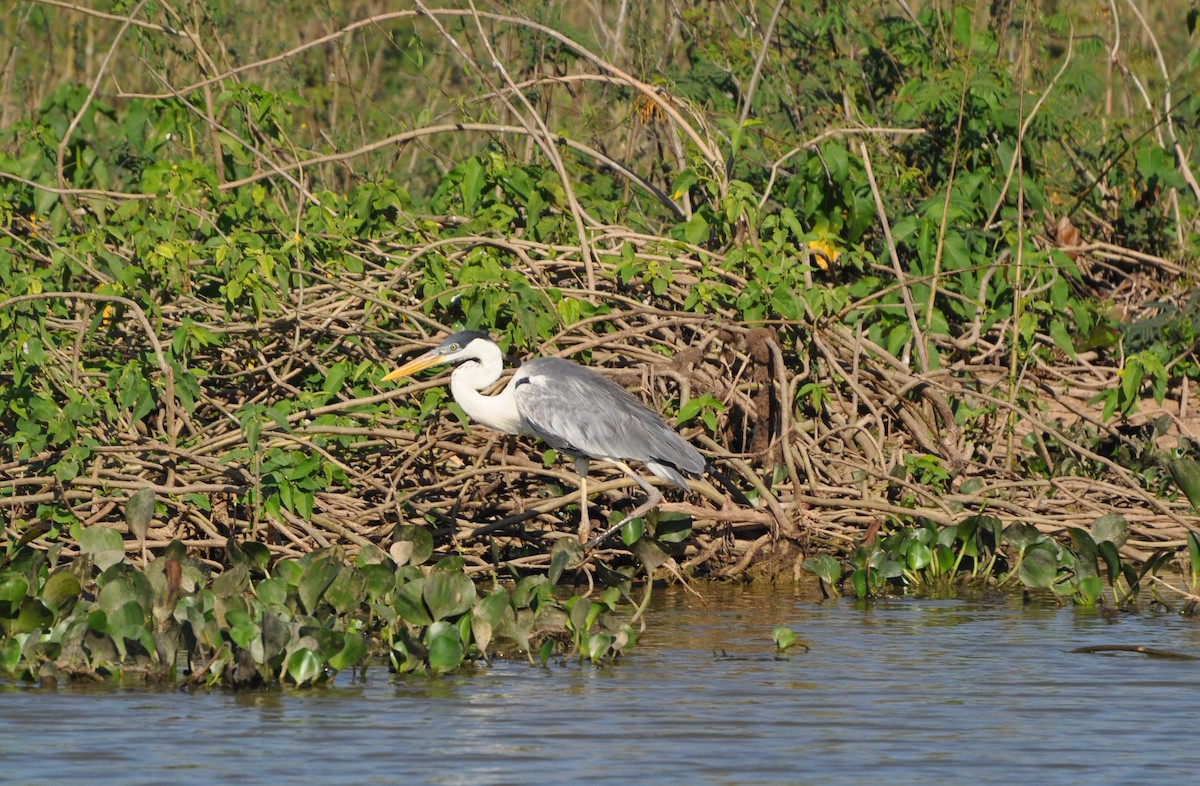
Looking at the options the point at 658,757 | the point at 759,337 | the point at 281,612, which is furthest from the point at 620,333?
the point at 658,757

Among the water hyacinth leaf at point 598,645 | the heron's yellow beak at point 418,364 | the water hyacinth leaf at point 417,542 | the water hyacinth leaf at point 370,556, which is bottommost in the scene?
the water hyacinth leaf at point 598,645

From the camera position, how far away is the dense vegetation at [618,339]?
655cm

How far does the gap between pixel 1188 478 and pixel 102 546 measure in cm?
416

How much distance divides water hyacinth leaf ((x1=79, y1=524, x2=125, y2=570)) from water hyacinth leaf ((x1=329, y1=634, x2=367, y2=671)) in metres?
1.13

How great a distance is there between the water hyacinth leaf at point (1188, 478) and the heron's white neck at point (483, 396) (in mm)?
2618

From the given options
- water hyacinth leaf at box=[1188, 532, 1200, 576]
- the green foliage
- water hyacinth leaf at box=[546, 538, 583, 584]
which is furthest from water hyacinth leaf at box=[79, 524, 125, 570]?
water hyacinth leaf at box=[1188, 532, 1200, 576]

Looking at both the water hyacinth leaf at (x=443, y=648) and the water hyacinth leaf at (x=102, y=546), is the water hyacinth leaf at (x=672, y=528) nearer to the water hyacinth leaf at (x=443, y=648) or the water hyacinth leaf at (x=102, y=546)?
the water hyacinth leaf at (x=443, y=648)

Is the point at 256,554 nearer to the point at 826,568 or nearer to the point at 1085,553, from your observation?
the point at 826,568

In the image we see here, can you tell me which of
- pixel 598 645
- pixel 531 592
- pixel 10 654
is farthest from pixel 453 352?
pixel 10 654

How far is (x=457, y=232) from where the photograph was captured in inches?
311

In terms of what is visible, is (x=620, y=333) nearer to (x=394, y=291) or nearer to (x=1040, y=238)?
(x=394, y=291)

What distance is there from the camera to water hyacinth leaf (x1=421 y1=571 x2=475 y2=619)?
17.5ft

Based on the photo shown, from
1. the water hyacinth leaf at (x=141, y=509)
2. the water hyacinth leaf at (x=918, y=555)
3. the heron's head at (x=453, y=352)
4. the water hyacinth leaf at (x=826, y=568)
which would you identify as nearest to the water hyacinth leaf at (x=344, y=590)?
the water hyacinth leaf at (x=141, y=509)

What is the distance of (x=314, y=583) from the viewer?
541cm
